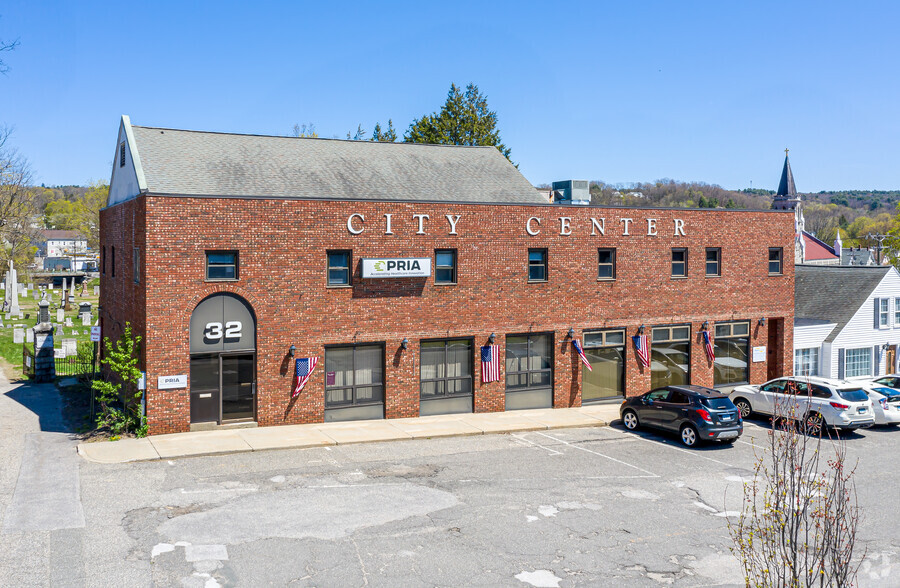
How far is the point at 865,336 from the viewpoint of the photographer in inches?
1460

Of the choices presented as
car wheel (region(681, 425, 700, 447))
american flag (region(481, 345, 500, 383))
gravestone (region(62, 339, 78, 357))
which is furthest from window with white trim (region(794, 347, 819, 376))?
gravestone (region(62, 339, 78, 357))

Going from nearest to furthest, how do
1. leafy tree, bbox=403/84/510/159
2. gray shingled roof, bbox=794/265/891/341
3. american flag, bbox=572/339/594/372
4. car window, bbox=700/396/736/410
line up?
car window, bbox=700/396/736/410 → american flag, bbox=572/339/594/372 → gray shingled roof, bbox=794/265/891/341 → leafy tree, bbox=403/84/510/159

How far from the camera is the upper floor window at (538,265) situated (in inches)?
1060

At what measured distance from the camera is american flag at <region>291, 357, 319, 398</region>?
23.1m

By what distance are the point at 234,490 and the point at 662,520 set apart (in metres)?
9.13

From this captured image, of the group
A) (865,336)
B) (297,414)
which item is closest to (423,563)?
(297,414)

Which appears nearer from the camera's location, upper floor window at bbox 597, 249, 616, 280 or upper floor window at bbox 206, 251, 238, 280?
upper floor window at bbox 206, 251, 238, 280

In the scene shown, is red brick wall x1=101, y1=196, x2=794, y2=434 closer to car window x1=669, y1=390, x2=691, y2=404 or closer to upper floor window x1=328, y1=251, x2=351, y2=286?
upper floor window x1=328, y1=251, x2=351, y2=286

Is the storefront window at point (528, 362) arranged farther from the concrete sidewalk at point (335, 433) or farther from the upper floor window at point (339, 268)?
the upper floor window at point (339, 268)

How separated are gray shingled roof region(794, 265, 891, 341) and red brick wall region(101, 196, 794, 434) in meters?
7.39

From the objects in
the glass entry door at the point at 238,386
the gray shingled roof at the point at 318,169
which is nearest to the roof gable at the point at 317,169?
the gray shingled roof at the point at 318,169

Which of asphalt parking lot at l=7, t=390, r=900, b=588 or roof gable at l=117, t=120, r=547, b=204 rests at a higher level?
roof gable at l=117, t=120, r=547, b=204

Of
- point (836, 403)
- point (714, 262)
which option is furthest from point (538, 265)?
point (836, 403)

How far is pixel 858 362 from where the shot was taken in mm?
36938
